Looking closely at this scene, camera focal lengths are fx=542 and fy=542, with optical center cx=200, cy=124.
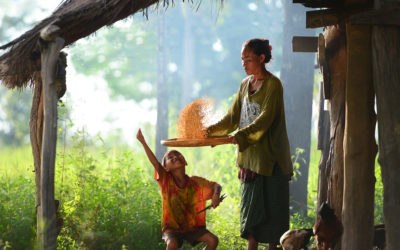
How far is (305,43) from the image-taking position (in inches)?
251

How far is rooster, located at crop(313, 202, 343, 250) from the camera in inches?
209

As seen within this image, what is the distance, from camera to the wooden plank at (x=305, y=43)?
6.35 m

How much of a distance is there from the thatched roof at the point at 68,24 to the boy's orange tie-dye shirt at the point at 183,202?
1556mm

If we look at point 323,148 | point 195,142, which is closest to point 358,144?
point 195,142

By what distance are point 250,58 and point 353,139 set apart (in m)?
1.20

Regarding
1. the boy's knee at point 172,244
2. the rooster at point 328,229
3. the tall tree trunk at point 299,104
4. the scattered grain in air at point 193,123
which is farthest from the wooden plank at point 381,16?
the tall tree trunk at point 299,104

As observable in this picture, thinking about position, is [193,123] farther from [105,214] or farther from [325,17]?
[105,214]

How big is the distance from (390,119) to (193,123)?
1820 millimetres

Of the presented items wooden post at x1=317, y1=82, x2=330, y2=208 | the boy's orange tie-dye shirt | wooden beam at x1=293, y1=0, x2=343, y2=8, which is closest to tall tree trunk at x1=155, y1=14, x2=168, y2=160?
wooden post at x1=317, y1=82, x2=330, y2=208

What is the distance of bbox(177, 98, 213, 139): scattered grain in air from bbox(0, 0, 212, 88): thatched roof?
109cm

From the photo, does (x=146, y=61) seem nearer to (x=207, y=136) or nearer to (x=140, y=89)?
(x=140, y=89)

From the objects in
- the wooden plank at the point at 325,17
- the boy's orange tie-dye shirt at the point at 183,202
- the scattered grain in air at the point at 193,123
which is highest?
the wooden plank at the point at 325,17

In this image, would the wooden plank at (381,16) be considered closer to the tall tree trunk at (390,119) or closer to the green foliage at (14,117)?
the tall tree trunk at (390,119)

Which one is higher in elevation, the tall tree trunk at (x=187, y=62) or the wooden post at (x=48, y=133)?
the tall tree trunk at (x=187, y=62)
